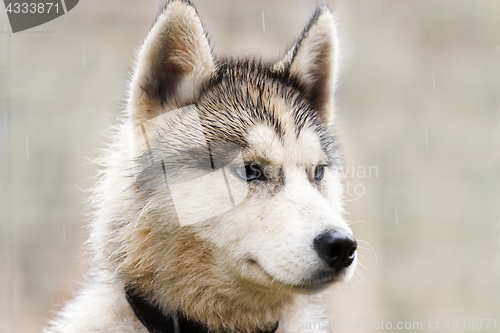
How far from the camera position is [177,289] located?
1.48m

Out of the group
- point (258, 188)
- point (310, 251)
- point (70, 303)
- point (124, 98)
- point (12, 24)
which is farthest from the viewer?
point (12, 24)

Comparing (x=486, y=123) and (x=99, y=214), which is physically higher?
A: (x=99, y=214)

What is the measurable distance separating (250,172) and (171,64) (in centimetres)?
59

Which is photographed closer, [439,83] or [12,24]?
[12,24]

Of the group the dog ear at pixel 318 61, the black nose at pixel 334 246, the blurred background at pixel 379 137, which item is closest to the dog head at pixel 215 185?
the black nose at pixel 334 246

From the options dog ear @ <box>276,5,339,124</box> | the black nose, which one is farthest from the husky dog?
dog ear @ <box>276,5,339,124</box>

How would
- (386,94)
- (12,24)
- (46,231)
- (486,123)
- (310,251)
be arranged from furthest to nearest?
(386,94), (486,123), (46,231), (12,24), (310,251)

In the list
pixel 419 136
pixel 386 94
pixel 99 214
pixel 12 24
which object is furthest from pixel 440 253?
pixel 12 24

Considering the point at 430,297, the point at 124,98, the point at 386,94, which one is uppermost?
the point at 124,98

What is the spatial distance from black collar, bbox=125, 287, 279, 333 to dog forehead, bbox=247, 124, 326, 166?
0.70 metres

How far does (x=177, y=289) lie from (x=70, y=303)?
68 cm

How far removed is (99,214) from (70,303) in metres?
0.49

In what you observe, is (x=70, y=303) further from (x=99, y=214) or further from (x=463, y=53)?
(x=463, y=53)

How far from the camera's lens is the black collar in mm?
1442
